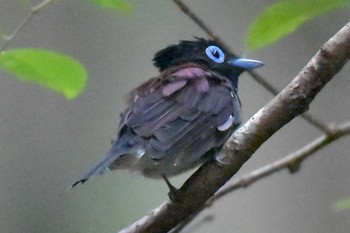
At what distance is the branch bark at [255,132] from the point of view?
5.85 ft

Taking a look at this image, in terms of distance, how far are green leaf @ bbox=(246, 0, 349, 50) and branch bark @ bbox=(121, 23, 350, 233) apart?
6.3 inches

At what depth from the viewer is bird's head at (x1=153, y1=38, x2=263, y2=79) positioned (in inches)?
106

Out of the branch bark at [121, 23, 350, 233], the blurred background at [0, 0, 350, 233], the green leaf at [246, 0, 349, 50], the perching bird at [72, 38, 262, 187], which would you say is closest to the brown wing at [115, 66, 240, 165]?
the perching bird at [72, 38, 262, 187]

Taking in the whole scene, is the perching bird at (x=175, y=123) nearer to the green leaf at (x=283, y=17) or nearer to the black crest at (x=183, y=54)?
the black crest at (x=183, y=54)

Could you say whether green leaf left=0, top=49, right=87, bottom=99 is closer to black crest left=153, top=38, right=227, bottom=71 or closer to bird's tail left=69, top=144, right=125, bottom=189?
bird's tail left=69, top=144, right=125, bottom=189

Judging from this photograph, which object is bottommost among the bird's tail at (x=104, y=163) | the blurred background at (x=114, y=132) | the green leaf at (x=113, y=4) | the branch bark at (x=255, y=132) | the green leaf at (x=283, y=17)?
the blurred background at (x=114, y=132)

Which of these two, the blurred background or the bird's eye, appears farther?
the blurred background

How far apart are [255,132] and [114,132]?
2671 mm

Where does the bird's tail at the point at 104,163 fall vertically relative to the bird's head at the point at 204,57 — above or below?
above

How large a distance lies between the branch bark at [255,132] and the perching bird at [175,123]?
0.09 m

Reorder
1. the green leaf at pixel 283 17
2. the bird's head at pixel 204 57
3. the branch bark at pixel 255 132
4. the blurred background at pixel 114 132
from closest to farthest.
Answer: the green leaf at pixel 283 17
the branch bark at pixel 255 132
the bird's head at pixel 204 57
the blurred background at pixel 114 132

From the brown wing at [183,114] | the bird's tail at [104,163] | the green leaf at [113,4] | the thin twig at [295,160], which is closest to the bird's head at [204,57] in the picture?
the brown wing at [183,114]

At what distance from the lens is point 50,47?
15.3 ft

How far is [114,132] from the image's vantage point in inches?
179
